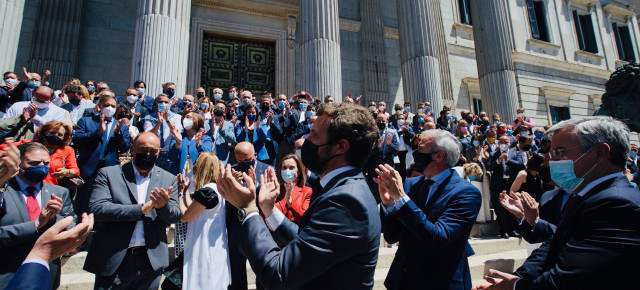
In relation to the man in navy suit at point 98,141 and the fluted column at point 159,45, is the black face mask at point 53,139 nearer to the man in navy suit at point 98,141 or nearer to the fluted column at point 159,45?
the man in navy suit at point 98,141

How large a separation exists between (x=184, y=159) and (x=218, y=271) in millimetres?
2902

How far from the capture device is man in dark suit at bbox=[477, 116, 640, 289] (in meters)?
1.48

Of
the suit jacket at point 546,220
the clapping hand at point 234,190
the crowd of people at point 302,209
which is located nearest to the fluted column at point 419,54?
the crowd of people at point 302,209

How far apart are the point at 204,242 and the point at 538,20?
24172 mm

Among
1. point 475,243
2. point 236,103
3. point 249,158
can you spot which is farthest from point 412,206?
point 236,103

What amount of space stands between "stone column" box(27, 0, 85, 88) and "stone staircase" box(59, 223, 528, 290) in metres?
9.07

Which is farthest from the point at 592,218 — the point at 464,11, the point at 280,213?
the point at 464,11

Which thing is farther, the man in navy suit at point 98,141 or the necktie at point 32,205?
the man in navy suit at point 98,141

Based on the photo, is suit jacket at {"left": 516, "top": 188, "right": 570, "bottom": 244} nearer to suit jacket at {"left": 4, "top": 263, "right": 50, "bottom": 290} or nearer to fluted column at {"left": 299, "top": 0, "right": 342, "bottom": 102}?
suit jacket at {"left": 4, "top": 263, "right": 50, "bottom": 290}

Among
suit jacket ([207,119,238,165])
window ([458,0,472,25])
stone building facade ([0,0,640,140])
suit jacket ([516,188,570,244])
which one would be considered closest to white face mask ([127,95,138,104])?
suit jacket ([207,119,238,165])

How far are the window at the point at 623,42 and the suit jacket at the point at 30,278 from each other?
31.1 m

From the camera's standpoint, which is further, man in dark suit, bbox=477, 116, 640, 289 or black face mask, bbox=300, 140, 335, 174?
black face mask, bbox=300, 140, 335, 174

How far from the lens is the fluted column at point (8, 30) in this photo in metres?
7.95

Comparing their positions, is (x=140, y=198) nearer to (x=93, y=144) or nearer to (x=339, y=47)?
(x=93, y=144)
